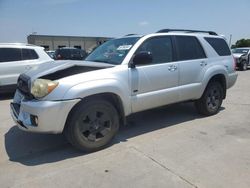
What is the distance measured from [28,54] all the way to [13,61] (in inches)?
21.2

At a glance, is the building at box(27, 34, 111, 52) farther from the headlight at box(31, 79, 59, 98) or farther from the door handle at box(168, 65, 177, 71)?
the headlight at box(31, 79, 59, 98)

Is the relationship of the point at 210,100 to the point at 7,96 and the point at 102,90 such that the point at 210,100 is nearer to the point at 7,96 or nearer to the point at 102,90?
the point at 102,90

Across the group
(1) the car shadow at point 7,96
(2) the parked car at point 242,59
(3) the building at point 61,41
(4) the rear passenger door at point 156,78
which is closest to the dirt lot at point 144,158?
(4) the rear passenger door at point 156,78

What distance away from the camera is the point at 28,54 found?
347 inches

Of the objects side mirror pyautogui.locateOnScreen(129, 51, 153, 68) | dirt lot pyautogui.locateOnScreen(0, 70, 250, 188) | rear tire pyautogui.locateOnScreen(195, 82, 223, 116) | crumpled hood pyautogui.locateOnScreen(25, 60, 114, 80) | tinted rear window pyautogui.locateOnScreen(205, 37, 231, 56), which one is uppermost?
tinted rear window pyautogui.locateOnScreen(205, 37, 231, 56)

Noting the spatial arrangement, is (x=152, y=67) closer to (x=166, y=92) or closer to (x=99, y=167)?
(x=166, y=92)

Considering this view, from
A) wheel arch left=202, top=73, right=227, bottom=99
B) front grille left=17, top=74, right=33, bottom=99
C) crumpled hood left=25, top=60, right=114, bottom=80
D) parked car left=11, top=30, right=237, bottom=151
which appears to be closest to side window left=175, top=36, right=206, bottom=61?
parked car left=11, top=30, right=237, bottom=151

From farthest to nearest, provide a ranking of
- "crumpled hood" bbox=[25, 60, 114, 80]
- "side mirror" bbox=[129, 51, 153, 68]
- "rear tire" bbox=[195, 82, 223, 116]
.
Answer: "rear tire" bbox=[195, 82, 223, 116], "side mirror" bbox=[129, 51, 153, 68], "crumpled hood" bbox=[25, 60, 114, 80]

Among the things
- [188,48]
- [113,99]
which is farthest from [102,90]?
[188,48]

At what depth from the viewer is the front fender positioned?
12.1 ft

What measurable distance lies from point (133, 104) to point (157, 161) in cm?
111

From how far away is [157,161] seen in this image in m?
3.72

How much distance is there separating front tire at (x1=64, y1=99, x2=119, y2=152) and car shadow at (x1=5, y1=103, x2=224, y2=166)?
0.22 meters

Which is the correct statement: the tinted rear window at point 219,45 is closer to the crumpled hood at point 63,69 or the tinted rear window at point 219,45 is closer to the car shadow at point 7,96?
the crumpled hood at point 63,69
